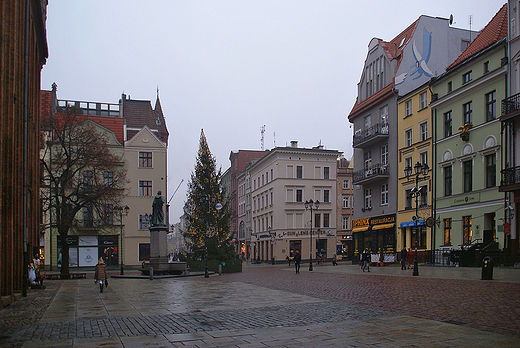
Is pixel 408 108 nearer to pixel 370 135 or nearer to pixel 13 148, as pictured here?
pixel 370 135

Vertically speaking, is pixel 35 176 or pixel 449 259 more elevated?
pixel 35 176

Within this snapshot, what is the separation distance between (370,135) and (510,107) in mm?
17782

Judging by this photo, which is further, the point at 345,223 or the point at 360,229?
the point at 345,223

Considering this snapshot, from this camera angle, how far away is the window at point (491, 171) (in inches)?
1250

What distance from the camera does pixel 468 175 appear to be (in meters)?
34.7

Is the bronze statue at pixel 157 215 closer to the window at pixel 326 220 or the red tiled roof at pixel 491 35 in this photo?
the red tiled roof at pixel 491 35

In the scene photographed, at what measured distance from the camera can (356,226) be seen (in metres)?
51.1

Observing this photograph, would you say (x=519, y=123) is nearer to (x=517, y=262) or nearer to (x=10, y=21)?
(x=517, y=262)

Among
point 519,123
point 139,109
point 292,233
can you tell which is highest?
point 139,109

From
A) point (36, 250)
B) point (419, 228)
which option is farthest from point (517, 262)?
point (36, 250)

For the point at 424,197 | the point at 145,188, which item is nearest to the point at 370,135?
the point at 424,197

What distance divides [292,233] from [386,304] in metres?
55.4

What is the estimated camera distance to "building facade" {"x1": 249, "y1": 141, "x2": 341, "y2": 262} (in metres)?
69.2

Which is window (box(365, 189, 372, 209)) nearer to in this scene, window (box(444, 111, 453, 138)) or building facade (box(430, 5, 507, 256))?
building facade (box(430, 5, 507, 256))
